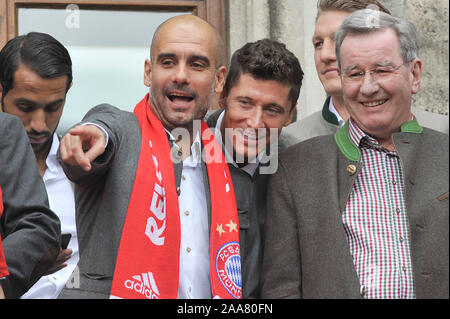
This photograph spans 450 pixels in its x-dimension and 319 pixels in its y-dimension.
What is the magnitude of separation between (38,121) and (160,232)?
35.6 inches

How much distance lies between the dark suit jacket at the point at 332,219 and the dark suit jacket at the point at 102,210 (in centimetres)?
51

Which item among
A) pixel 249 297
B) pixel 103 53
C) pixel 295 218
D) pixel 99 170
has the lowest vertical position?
pixel 249 297

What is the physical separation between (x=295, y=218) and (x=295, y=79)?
56 cm

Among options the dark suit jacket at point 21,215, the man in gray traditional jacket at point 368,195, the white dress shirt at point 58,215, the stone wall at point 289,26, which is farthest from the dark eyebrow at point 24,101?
the stone wall at point 289,26

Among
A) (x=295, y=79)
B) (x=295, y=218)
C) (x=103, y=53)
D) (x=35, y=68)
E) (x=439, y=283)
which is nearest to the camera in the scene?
(x=439, y=283)

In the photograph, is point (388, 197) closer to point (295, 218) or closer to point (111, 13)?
point (295, 218)

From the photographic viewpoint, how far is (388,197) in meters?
2.73

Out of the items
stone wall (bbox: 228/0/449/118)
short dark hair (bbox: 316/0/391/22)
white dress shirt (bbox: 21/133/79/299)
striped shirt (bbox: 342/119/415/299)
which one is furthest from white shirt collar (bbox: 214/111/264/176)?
stone wall (bbox: 228/0/449/118)

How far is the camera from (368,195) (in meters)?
2.74

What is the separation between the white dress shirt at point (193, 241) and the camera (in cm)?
275

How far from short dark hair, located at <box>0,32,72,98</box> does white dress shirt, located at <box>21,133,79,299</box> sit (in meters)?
0.27

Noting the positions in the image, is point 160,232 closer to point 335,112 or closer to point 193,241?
point 193,241

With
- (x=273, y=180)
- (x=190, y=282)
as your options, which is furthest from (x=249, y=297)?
(x=273, y=180)

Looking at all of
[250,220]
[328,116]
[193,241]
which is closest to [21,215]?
[193,241]
